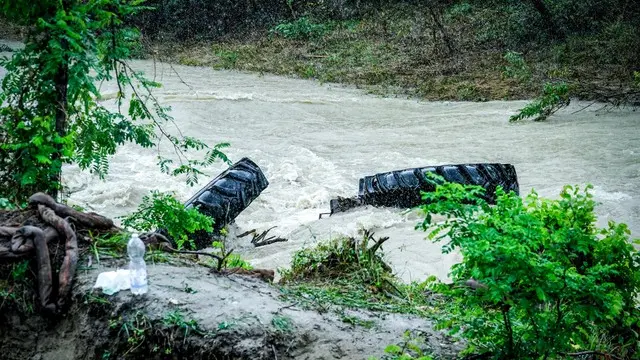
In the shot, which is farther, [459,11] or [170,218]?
[459,11]

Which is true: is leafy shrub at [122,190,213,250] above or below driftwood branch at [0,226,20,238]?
below

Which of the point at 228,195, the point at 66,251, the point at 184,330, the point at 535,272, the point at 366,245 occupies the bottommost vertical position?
the point at 228,195

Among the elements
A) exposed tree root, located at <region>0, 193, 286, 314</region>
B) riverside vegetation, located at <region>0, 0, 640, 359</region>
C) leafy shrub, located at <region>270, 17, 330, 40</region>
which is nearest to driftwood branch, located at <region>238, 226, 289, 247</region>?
riverside vegetation, located at <region>0, 0, 640, 359</region>

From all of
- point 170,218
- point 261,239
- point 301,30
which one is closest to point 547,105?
point 261,239

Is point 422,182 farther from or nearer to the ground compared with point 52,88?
nearer to the ground

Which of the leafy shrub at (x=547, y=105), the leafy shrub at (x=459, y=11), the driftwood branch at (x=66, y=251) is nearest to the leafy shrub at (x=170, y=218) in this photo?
the driftwood branch at (x=66, y=251)

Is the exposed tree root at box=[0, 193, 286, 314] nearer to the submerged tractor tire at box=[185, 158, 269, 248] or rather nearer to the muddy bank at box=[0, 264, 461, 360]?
the muddy bank at box=[0, 264, 461, 360]

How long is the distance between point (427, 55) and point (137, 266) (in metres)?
16.4

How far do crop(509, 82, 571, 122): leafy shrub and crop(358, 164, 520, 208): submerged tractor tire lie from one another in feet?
14.6

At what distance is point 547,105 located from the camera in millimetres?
13461

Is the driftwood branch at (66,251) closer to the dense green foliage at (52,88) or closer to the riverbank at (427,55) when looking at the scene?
the dense green foliage at (52,88)

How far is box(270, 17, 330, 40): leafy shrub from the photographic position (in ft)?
70.8

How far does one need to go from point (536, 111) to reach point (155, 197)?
33.4 feet

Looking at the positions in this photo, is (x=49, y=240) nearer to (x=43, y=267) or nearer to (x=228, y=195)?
(x=43, y=267)
